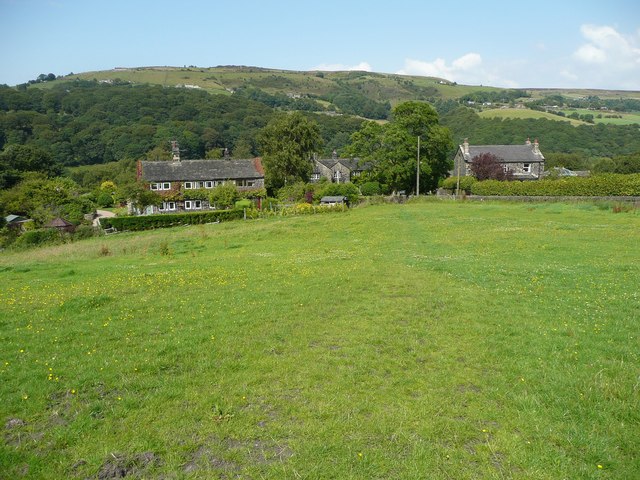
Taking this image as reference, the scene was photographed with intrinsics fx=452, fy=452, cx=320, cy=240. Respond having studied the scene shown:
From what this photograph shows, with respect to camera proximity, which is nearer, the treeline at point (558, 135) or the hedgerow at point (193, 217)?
the hedgerow at point (193, 217)

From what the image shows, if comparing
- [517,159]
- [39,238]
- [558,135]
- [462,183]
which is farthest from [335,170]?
[558,135]

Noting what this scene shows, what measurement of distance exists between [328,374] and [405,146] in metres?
60.3

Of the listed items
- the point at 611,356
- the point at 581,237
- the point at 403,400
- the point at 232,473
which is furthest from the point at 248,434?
the point at 581,237

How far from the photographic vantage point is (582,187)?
51812 mm

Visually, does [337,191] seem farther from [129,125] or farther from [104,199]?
[129,125]

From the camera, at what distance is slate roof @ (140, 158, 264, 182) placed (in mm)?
74375

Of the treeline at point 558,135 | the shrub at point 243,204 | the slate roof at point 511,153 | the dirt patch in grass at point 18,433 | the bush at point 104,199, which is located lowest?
the bush at point 104,199

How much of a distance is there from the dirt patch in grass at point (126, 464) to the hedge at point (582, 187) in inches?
2203

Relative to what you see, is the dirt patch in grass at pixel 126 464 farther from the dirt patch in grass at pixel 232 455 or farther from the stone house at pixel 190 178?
the stone house at pixel 190 178

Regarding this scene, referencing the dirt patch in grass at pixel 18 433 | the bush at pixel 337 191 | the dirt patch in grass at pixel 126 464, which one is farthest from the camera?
the bush at pixel 337 191

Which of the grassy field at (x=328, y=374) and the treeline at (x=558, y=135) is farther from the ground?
the treeline at (x=558, y=135)

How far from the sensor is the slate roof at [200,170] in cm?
7438

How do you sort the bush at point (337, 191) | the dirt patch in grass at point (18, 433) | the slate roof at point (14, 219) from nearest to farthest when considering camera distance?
the dirt patch in grass at point (18, 433), the slate roof at point (14, 219), the bush at point (337, 191)

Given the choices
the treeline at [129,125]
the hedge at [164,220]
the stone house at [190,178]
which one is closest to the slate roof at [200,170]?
the stone house at [190,178]
